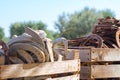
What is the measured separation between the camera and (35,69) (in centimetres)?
280

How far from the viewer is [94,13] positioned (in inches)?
1451

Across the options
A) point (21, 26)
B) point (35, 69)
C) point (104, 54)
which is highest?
point (35, 69)

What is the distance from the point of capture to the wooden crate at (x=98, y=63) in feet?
12.7

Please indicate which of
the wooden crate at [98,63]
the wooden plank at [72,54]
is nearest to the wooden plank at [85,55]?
the wooden crate at [98,63]

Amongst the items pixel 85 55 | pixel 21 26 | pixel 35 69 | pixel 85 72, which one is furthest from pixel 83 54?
pixel 21 26

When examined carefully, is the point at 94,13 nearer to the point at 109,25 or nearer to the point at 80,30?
the point at 80,30

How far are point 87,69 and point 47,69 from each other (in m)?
1.05

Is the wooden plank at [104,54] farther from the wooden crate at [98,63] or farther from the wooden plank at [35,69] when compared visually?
the wooden plank at [35,69]

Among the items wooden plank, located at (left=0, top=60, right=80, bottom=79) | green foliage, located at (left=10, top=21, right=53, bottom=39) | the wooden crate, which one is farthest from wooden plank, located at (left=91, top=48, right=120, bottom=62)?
green foliage, located at (left=10, top=21, right=53, bottom=39)

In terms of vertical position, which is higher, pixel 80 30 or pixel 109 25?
pixel 109 25

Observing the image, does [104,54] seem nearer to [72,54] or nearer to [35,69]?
[72,54]

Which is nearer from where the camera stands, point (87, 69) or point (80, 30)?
point (87, 69)

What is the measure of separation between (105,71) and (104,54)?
22 centimetres

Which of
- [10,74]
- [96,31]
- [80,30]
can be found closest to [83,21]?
[80,30]
